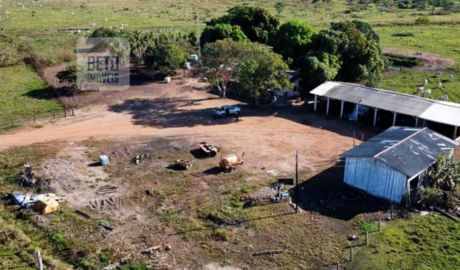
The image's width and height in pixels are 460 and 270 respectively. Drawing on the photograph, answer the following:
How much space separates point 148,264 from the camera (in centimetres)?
2733

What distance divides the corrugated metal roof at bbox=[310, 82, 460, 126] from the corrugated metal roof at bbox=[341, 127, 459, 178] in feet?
17.9

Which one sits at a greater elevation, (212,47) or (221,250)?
(212,47)

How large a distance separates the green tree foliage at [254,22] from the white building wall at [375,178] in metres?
44.5

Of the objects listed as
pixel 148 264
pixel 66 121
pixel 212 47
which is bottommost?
pixel 148 264

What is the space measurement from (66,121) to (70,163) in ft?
38.1

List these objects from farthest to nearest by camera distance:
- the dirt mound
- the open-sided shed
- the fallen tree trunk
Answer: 1. the dirt mound
2. the open-sided shed
3. the fallen tree trunk

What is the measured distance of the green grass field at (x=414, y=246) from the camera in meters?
27.4

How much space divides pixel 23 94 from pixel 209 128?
82.4ft

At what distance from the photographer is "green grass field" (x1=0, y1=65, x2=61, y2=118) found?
52.6 meters

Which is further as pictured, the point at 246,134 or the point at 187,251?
the point at 246,134

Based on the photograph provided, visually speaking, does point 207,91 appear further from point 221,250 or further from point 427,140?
point 221,250

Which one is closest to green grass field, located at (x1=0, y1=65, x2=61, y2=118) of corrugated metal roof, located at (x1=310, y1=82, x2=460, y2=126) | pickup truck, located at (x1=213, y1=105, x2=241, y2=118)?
pickup truck, located at (x1=213, y1=105, x2=241, y2=118)

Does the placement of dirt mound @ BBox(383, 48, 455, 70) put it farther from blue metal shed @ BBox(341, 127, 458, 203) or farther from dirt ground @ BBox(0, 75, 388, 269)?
blue metal shed @ BBox(341, 127, 458, 203)

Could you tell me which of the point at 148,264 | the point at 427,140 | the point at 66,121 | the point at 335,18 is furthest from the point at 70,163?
the point at 335,18
